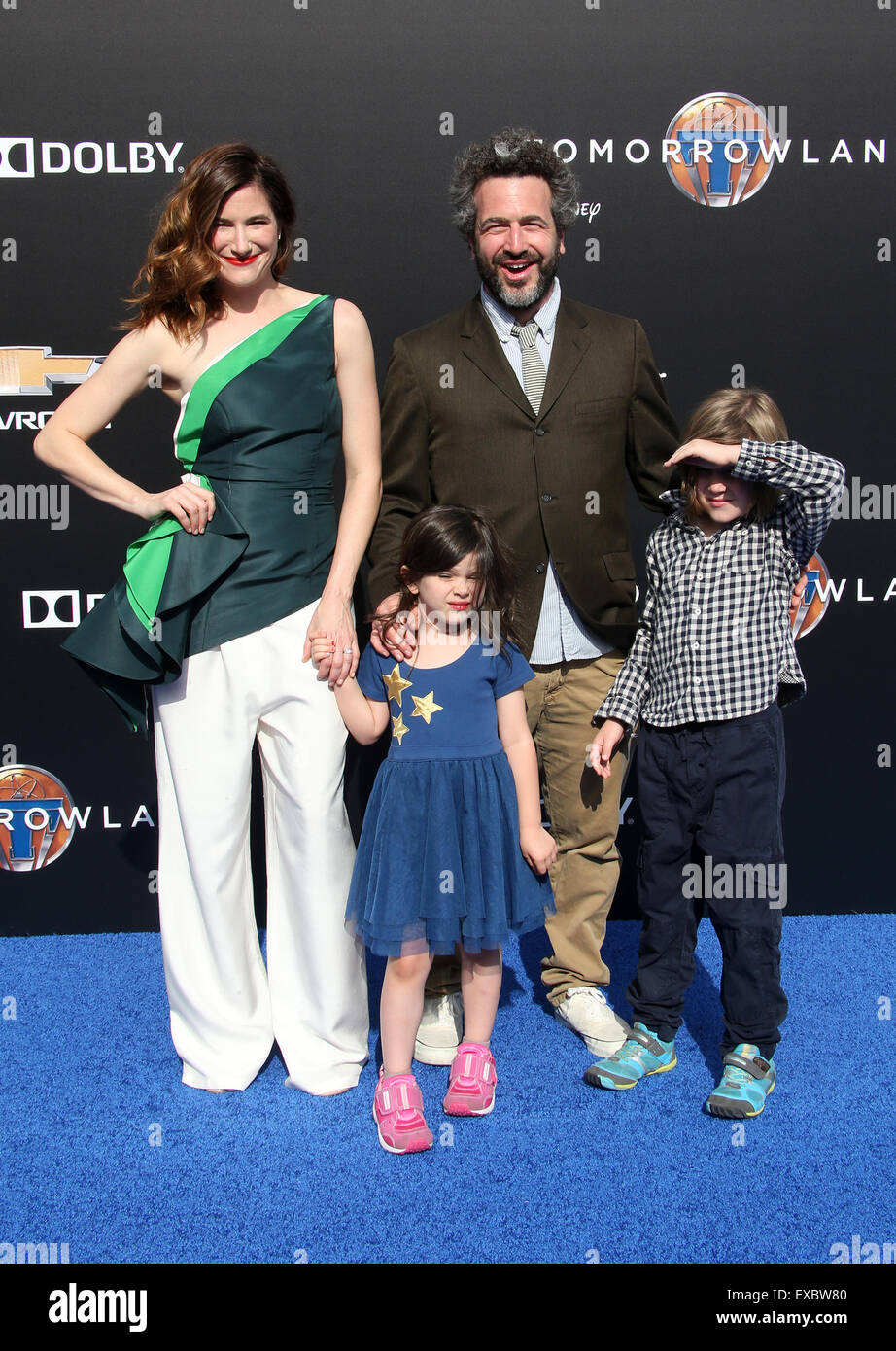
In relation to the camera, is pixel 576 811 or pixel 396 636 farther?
pixel 576 811

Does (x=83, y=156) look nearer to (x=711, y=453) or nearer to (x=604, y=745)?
(x=711, y=453)

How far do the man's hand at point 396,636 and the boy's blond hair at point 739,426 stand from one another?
73 centimetres

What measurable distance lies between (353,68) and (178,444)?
1549mm

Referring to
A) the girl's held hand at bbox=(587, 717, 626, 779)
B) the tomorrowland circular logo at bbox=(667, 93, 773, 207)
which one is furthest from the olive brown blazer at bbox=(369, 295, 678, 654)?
the tomorrowland circular logo at bbox=(667, 93, 773, 207)

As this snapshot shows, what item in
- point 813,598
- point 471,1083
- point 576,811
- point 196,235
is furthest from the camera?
point 813,598

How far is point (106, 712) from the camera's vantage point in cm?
388

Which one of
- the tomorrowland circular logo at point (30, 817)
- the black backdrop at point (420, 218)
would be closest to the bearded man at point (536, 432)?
the black backdrop at point (420, 218)

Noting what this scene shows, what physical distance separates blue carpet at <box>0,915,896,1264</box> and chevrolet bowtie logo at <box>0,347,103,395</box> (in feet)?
6.26

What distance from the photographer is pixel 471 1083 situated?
280cm

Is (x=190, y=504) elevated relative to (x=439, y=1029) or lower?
elevated

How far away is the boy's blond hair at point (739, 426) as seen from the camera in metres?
2.69


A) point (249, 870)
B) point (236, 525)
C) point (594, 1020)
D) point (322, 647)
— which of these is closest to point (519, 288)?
point (236, 525)

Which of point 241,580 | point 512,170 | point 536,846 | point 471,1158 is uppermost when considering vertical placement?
point 512,170

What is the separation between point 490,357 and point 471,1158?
1.91 m
